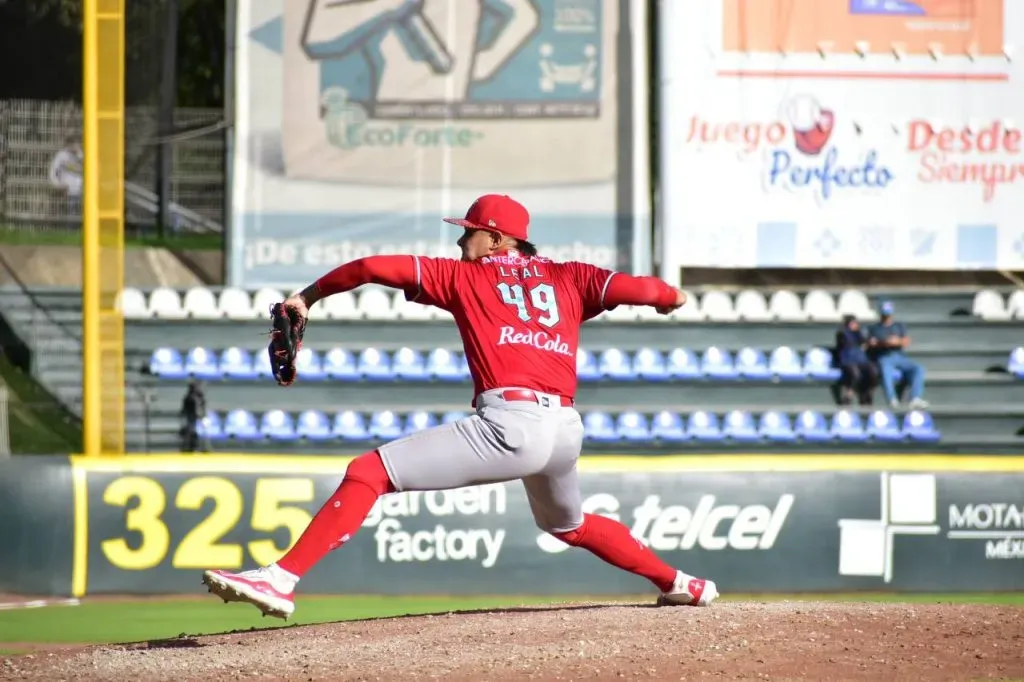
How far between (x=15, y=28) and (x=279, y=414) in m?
4.28

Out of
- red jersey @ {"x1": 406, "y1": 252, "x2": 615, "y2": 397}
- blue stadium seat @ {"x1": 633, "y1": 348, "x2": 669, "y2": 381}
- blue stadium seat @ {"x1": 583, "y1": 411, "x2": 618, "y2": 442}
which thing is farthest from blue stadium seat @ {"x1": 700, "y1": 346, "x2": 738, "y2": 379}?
red jersey @ {"x1": 406, "y1": 252, "x2": 615, "y2": 397}

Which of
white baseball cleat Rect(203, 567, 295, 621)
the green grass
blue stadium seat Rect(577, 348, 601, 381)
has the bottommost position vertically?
the green grass

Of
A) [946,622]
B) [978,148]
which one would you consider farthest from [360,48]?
[946,622]

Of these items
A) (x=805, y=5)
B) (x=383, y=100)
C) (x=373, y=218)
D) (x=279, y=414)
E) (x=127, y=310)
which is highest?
(x=805, y=5)

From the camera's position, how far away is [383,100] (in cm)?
1493

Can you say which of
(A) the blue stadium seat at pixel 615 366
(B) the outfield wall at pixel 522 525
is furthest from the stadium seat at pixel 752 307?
(B) the outfield wall at pixel 522 525

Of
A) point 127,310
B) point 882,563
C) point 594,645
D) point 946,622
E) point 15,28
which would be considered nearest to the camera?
point 594,645

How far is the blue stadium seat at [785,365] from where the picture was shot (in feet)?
47.9

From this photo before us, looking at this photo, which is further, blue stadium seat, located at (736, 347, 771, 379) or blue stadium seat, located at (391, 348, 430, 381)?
blue stadium seat, located at (736, 347, 771, 379)

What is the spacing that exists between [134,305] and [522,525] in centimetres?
590

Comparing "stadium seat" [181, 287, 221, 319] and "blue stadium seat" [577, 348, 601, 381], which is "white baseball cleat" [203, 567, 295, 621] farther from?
"stadium seat" [181, 287, 221, 319]

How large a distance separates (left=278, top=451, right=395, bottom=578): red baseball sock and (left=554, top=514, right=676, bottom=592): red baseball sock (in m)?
1.13

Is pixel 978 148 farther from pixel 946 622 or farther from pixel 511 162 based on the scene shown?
pixel 946 622

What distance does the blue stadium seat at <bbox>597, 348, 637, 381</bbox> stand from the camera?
14438 mm
